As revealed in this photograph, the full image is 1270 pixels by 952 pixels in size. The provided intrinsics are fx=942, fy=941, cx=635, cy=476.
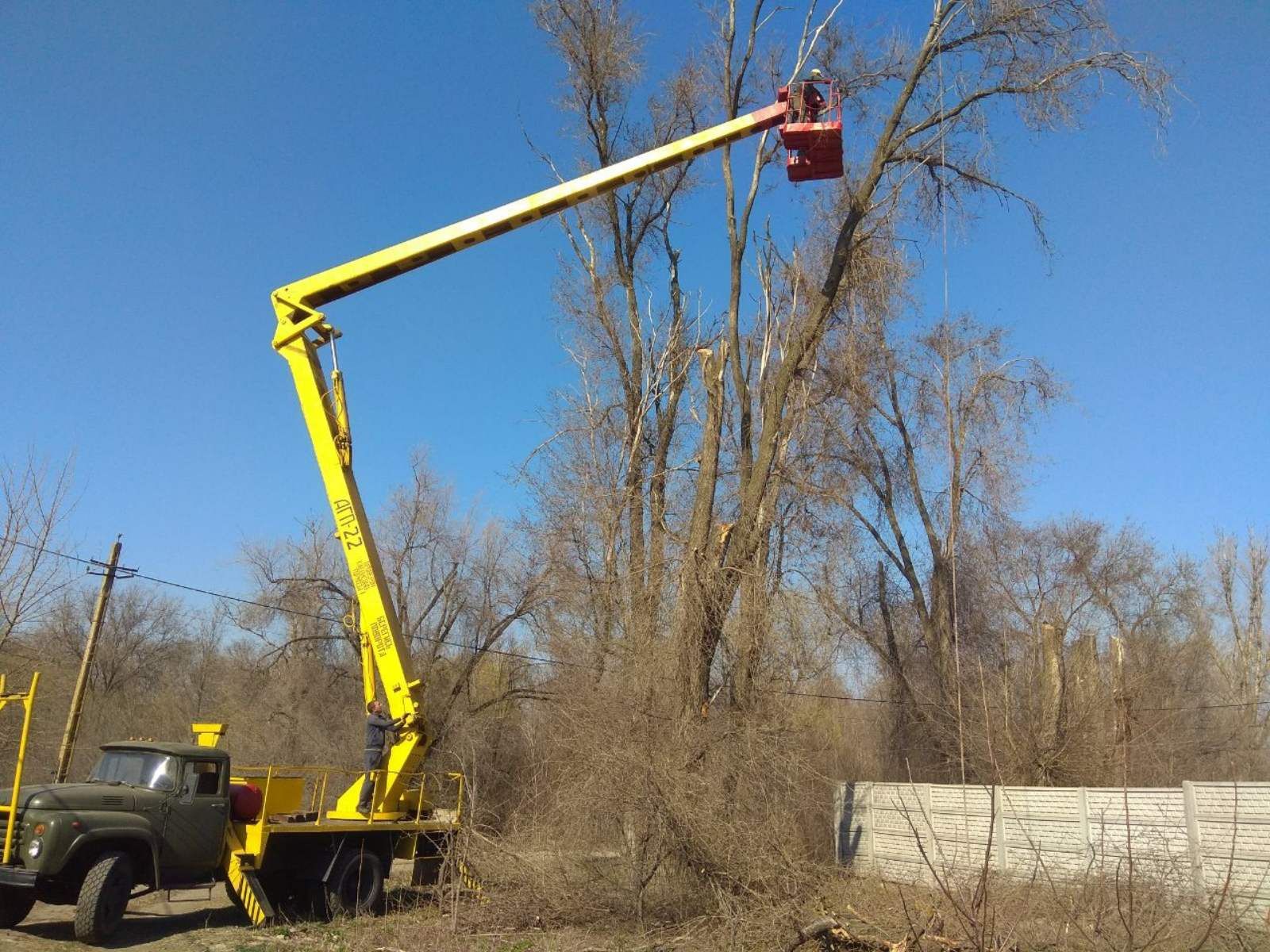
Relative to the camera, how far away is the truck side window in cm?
1084

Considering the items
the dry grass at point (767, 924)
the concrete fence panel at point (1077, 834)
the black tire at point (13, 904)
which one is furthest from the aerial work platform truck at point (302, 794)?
the concrete fence panel at point (1077, 834)


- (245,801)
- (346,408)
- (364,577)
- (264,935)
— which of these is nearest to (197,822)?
(245,801)

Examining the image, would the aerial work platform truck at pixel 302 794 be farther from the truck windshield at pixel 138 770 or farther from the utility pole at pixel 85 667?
the utility pole at pixel 85 667

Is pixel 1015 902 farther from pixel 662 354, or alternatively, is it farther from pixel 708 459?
pixel 662 354

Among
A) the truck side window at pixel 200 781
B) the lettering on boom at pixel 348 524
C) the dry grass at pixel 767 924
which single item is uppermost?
the lettering on boom at pixel 348 524

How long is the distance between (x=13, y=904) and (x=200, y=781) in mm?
2183

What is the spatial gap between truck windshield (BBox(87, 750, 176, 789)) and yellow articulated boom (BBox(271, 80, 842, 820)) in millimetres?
2452

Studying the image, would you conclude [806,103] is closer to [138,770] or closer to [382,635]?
[382,635]

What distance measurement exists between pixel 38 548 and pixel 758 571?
12195mm

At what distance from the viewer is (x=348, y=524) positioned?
41.4 ft

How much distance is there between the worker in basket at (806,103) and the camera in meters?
13.0

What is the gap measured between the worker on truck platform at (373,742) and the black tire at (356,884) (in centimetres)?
58

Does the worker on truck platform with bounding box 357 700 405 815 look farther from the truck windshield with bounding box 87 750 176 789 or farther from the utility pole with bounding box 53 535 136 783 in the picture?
the utility pole with bounding box 53 535 136 783

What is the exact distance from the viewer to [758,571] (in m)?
13.8
